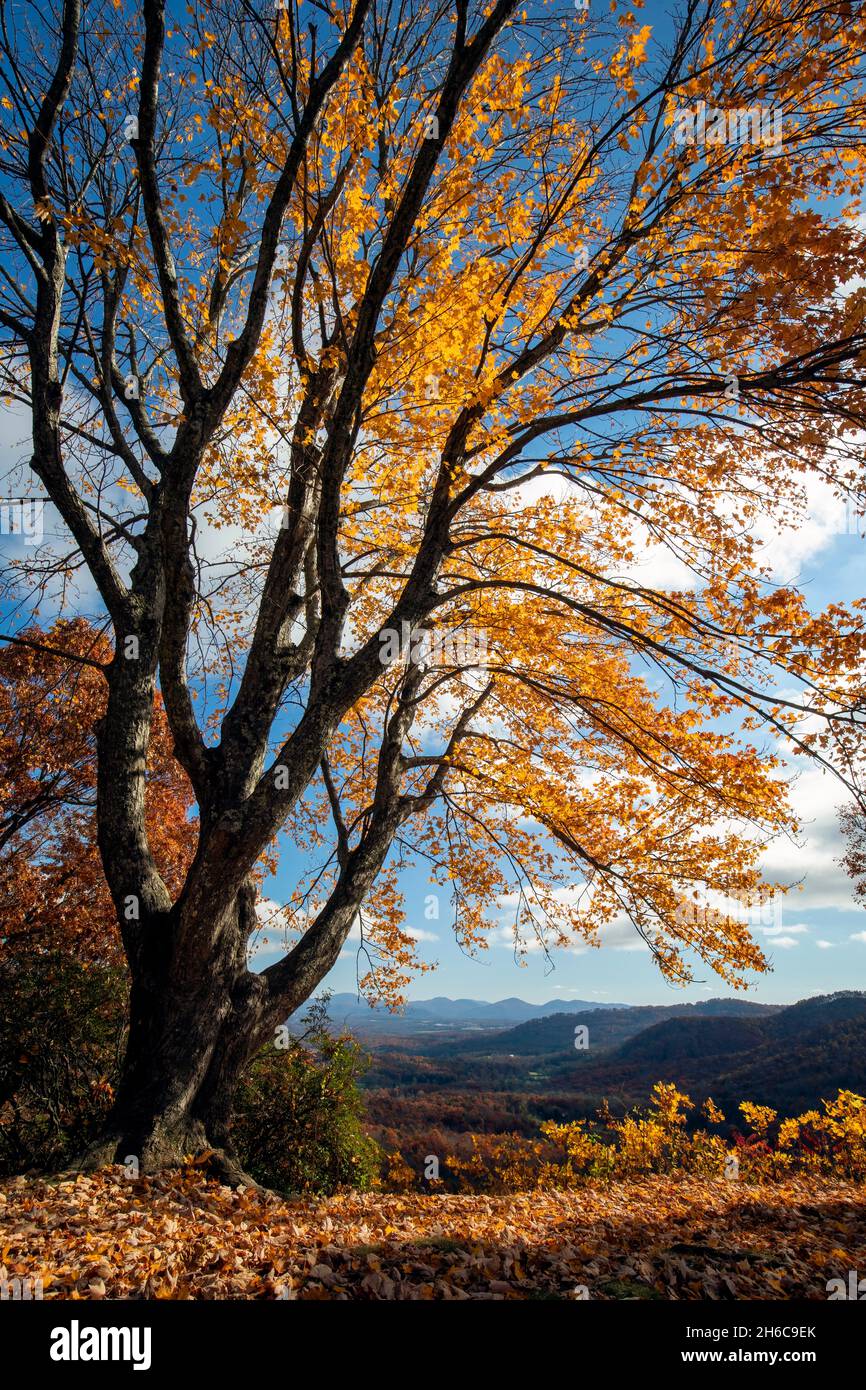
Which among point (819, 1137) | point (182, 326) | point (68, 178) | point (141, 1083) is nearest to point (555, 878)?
point (141, 1083)

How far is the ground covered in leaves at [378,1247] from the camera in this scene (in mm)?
2859

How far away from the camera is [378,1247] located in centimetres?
338

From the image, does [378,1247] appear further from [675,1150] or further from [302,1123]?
[675,1150]

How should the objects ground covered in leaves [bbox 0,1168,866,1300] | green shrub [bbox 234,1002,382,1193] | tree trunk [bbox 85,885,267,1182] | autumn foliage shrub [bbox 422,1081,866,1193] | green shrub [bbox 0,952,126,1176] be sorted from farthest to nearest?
1. autumn foliage shrub [bbox 422,1081,866,1193]
2. green shrub [bbox 234,1002,382,1193]
3. green shrub [bbox 0,952,126,1176]
4. tree trunk [bbox 85,885,267,1182]
5. ground covered in leaves [bbox 0,1168,866,1300]

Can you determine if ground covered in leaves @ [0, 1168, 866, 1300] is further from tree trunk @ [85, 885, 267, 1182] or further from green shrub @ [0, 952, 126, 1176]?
green shrub @ [0, 952, 126, 1176]

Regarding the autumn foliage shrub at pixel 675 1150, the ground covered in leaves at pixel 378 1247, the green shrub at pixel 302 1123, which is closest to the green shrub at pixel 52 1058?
the green shrub at pixel 302 1123

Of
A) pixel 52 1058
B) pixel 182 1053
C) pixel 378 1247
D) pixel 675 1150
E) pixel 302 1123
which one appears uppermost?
pixel 182 1053

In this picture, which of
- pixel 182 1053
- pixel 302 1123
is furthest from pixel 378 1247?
pixel 302 1123

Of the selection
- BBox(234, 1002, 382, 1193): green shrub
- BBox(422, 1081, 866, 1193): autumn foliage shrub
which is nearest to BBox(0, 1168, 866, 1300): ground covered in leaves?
BBox(234, 1002, 382, 1193): green shrub

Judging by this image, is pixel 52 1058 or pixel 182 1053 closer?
pixel 182 1053

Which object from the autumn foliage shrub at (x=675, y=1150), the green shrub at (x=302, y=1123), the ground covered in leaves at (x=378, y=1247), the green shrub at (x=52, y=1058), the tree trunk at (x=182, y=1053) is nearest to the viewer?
the ground covered in leaves at (x=378, y=1247)

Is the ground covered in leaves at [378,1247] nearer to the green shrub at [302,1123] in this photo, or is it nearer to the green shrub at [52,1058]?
the green shrub at [302,1123]

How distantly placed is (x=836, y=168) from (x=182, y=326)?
491cm

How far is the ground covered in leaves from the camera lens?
2.86 meters
